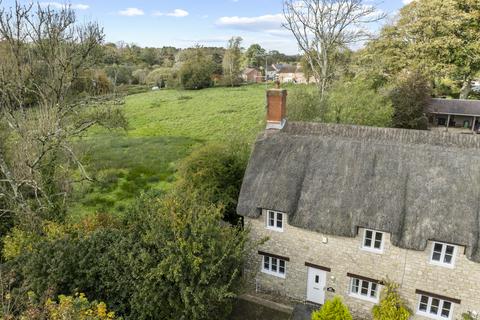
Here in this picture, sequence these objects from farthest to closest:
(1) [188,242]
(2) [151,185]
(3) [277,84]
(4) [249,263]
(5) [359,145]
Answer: (2) [151,185], (3) [277,84], (4) [249,263], (5) [359,145], (1) [188,242]

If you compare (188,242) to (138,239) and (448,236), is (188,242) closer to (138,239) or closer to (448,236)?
(138,239)

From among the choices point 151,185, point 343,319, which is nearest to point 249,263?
point 343,319

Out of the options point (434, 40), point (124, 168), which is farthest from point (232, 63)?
point (124, 168)

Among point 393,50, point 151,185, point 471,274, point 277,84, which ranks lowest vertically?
point 151,185

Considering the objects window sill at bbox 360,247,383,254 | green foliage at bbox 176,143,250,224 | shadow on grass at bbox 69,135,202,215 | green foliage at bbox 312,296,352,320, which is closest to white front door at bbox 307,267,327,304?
window sill at bbox 360,247,383,254

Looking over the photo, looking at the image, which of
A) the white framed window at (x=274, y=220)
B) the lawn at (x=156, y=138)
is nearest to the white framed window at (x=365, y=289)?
the white framed window at (x=274, y=220)

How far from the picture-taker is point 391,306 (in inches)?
511

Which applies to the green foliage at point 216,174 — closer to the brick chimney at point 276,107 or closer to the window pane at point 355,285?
the brick chimney at point 276,107

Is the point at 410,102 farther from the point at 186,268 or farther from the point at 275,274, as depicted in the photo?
the point at 186,268

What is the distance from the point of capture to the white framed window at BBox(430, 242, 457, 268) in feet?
39.9

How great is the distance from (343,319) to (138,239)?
8.11 m

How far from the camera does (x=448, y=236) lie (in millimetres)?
11734

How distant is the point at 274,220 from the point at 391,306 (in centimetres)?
564

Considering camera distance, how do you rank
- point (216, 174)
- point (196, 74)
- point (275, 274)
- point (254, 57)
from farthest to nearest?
point (254, 57), point (196, 74), point (216, 174), point (275, 274)
